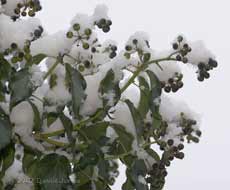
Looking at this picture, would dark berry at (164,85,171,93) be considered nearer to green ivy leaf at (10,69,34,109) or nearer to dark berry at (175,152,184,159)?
dark berry at (175,152,184,159)

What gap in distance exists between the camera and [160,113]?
4.11 ft

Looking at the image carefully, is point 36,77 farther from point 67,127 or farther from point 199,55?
point 199,55

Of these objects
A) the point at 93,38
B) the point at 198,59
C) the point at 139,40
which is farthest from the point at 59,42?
the point at 198,59

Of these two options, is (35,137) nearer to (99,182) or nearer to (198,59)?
(99,182)

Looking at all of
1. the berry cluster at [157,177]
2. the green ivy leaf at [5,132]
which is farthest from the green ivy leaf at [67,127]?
the berry cluster at [157,177]

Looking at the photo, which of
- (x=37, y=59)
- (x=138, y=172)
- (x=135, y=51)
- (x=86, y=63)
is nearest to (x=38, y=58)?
(x=37, y=59)

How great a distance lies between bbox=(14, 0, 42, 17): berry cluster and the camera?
1.20 metres

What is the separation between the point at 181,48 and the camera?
3.97 feet

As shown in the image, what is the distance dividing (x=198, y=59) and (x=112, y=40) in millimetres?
231

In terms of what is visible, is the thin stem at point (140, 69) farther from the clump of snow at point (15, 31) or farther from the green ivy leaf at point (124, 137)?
the clump of snow at point (15, 31)

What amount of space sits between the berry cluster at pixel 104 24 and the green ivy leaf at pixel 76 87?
4.5 inches

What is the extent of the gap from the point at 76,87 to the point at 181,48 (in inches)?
10.0

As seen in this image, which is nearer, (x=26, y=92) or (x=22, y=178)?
(x=26, y=92)

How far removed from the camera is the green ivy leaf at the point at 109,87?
3.76ft
